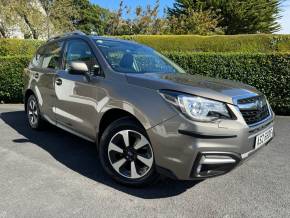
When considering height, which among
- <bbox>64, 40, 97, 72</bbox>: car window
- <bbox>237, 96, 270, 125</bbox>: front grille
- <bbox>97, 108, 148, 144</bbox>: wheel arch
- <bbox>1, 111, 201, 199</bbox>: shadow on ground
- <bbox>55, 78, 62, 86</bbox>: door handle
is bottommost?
<bbox>1, 111, 201, 199</bbox>: shadow on ground

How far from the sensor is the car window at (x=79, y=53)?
14.0ft

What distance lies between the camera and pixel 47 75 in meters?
5.20

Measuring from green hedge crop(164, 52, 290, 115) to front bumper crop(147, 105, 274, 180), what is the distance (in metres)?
4.90

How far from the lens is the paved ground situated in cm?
324

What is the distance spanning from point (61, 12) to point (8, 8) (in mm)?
5259

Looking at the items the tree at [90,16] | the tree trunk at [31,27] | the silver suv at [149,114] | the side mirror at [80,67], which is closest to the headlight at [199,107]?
the silver suv at [149,114]

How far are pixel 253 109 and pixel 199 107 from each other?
67 centimetres

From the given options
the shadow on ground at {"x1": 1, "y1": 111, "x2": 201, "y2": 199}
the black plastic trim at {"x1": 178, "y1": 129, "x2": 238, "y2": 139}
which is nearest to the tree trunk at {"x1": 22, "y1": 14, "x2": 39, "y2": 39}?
the shadow on ground at {"x1": 1, "y1": 111, "x2": 201, "y2": 199}

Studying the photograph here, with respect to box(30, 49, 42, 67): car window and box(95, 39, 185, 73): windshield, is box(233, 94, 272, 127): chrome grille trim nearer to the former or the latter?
box(95, 39, 185, 73): windshield

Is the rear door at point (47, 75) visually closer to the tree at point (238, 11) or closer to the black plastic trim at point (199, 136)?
the black plastic trim at point (199, 136)

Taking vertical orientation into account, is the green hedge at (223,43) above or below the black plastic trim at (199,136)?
above

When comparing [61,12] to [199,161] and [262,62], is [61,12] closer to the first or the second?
[262,62]

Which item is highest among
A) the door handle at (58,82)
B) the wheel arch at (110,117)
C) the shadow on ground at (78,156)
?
the door handle at (58,82)

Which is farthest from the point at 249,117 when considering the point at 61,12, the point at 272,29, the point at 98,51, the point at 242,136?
the point at 272,29
